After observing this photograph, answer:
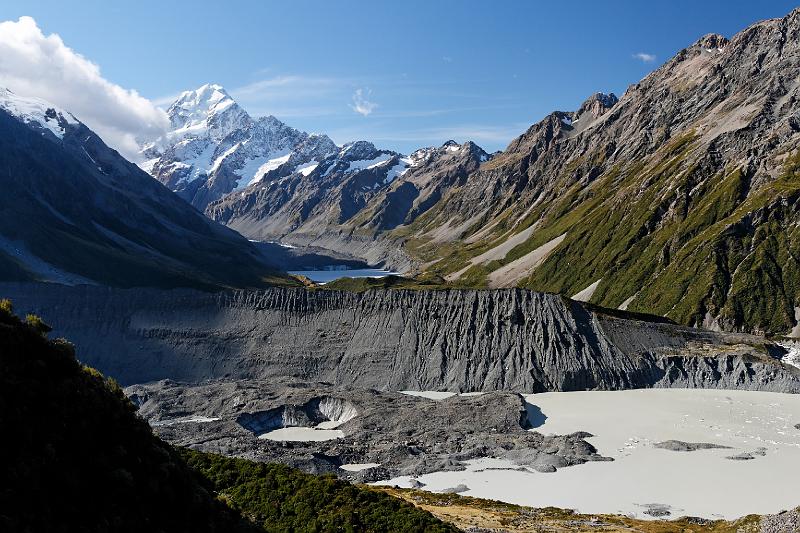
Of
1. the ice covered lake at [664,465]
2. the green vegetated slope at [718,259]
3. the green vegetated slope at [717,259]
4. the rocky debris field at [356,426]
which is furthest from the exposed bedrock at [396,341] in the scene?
the green vegetated slope at [717,259]

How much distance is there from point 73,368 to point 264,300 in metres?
104

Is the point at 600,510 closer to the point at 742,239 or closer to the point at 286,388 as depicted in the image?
the point at 286,388

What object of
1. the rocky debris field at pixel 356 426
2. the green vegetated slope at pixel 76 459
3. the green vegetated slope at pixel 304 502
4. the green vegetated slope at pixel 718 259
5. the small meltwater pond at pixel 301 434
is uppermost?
the green vegetated slope at pixel 718 259

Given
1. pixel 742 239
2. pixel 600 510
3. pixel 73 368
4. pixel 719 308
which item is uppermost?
pixel 742 239

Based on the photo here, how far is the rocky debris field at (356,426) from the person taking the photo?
69.6 meters

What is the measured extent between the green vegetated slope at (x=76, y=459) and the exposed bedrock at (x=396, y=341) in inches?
3251

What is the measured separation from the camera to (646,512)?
5572cm

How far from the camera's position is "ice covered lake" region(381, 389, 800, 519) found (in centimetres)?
5816

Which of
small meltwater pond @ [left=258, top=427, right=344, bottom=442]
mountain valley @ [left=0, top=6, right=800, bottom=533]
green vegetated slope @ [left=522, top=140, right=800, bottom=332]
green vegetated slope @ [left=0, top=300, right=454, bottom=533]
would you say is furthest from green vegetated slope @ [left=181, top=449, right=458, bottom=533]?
green vegetated slope @ [left=522, top=140, right=800, bottom=332]

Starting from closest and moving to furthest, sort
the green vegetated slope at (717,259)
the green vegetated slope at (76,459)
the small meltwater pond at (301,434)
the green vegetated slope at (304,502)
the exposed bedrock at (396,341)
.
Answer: the green vegetated slope at (76,459) < the green vegetated slope at (304,502) < the small meltwater pond at (301,434) < the exposed bedrock at (396,341) < the green vegetated slope at (717,259)

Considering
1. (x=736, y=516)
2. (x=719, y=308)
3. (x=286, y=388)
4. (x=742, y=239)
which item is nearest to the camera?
(x=736, y=516)

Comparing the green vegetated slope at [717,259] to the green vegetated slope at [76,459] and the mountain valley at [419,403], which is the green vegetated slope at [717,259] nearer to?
the mountain valley at [419,403]

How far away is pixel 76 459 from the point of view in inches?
810

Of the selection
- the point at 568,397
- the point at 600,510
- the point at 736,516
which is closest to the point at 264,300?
the point at 568,397
